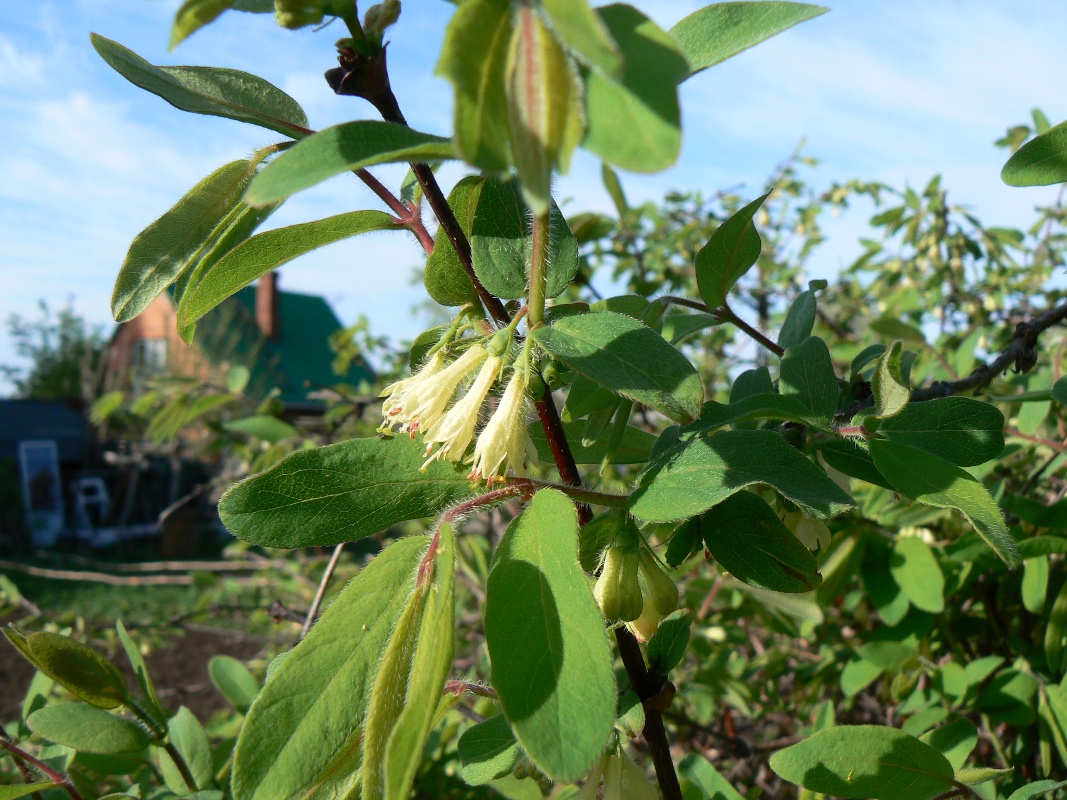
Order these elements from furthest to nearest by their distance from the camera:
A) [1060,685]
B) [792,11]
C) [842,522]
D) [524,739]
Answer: [842,522] < [1060,685] < [792,11] < [524,739]

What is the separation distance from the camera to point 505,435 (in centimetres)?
76

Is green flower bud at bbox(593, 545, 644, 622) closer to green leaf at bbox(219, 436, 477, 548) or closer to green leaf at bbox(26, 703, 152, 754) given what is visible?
green leaf at bbox(219, 436, 477, 548)

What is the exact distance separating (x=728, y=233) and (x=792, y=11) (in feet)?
1.23

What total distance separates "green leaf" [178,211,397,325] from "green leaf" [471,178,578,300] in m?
0.13

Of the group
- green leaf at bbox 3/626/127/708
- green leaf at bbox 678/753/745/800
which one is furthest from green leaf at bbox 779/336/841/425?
green leaf at bbox 3/626/127/708

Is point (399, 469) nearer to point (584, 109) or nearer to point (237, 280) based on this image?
point (237, 280)

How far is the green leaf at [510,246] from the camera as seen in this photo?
831 mm

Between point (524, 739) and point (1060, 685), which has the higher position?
point (524, 739)

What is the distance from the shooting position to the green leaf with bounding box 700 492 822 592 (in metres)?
0.80

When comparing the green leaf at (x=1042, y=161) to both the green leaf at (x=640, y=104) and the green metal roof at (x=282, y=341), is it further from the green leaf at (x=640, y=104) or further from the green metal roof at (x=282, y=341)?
the green metal roof at (x=282, y=341)

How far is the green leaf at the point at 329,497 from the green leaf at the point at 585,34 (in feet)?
1.66

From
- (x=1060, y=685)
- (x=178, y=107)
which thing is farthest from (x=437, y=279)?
(x=1060, y=685)

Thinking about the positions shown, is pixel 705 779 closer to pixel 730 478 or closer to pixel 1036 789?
pixel 1036 789

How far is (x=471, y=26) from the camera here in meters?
0.48
